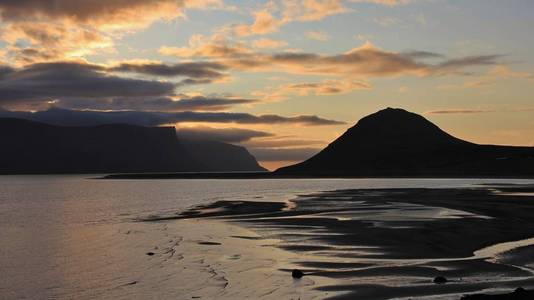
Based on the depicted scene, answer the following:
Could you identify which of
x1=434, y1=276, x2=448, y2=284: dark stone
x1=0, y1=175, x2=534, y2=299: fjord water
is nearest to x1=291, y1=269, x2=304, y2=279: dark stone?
x1=0, y1=175, x2=534, y2=299: fjord water

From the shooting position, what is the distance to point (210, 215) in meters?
60.4

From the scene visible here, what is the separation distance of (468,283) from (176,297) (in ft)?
37.4

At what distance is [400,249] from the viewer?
105 ft

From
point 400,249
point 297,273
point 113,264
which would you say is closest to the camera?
point 297,273

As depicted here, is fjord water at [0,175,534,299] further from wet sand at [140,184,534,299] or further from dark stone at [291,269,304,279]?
wet sand at [140,184,534,299]

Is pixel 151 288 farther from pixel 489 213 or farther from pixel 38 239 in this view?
pixel 489 213

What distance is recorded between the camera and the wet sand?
22125mm

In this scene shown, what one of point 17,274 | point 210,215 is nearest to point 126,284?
point 17,274

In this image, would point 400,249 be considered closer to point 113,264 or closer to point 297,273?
point 297,273

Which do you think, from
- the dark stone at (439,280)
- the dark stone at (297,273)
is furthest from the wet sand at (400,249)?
the dark stone at (297,273)

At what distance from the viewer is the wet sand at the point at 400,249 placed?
22125 mm

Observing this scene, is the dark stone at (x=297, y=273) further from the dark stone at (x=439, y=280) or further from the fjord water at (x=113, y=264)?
the dark stone at (x=439, y=280)

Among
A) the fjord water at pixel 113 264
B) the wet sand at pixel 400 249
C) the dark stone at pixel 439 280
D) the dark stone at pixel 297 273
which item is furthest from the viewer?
the dark stone at pixel 297 273

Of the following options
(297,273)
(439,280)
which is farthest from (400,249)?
(297,273)
